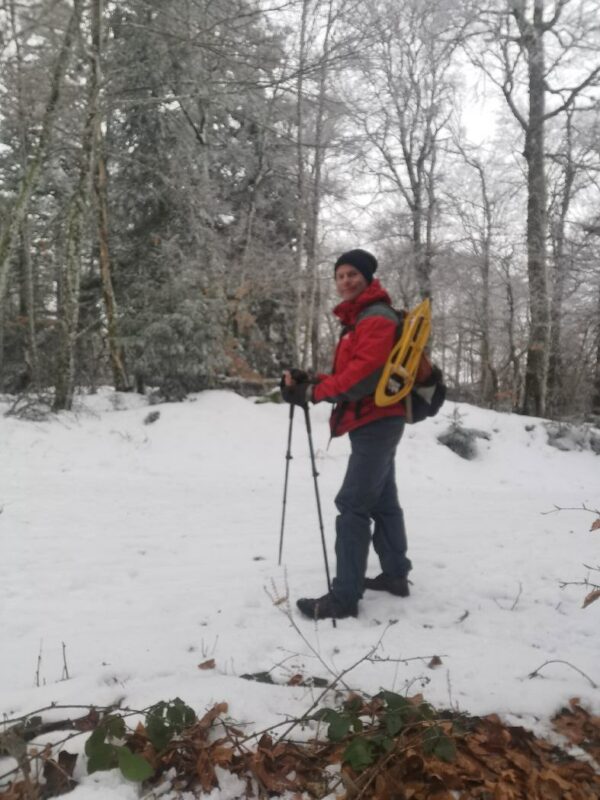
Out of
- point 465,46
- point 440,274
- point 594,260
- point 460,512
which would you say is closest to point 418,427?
point 460,512

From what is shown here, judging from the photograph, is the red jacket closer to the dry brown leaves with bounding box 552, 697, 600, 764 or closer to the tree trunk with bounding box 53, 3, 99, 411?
the dry brown leaves with bounding box 552, 697, 600, 764

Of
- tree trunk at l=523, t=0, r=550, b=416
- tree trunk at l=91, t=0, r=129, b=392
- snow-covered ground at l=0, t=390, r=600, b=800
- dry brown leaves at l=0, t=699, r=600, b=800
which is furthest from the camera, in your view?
tree trunk at l=523, t=0, r=550, b=416

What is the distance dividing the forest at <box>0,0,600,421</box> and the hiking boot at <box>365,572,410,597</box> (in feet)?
21.0

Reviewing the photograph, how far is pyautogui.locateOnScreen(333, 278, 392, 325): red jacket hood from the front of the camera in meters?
3.08

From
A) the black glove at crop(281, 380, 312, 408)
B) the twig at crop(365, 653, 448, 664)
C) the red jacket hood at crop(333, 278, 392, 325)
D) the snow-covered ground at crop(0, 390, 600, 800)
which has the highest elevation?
the red jacket hood at crop(333, 278, 392, 325)

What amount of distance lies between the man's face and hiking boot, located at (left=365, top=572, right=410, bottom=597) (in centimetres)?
192

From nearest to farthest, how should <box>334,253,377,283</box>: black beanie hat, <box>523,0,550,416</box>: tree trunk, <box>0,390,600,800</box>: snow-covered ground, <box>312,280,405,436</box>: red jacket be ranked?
<box>0,390,600,800</box>: snow-covered ground < <box>312,280,405,436</box>: red jacket < <box>334,253,377,283</box>: black beanie hat < <box>523,0,550,416</box>: tree trunk

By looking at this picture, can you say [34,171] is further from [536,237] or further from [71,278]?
[536,237]

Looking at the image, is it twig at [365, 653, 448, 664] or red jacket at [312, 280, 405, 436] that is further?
red jacket at [312, 280, 405, 436]

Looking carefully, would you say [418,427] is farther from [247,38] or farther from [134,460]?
[247,38]

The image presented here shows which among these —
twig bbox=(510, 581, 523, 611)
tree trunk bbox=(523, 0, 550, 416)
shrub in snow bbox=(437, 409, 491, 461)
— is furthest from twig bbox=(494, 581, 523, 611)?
tree trunk bbox=(523, 0, 550, 416)

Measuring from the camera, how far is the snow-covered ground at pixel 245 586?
2326 millimetres

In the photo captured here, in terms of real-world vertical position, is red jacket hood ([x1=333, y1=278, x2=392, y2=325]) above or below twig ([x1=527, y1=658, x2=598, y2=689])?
above

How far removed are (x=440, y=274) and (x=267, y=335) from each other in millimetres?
6081
